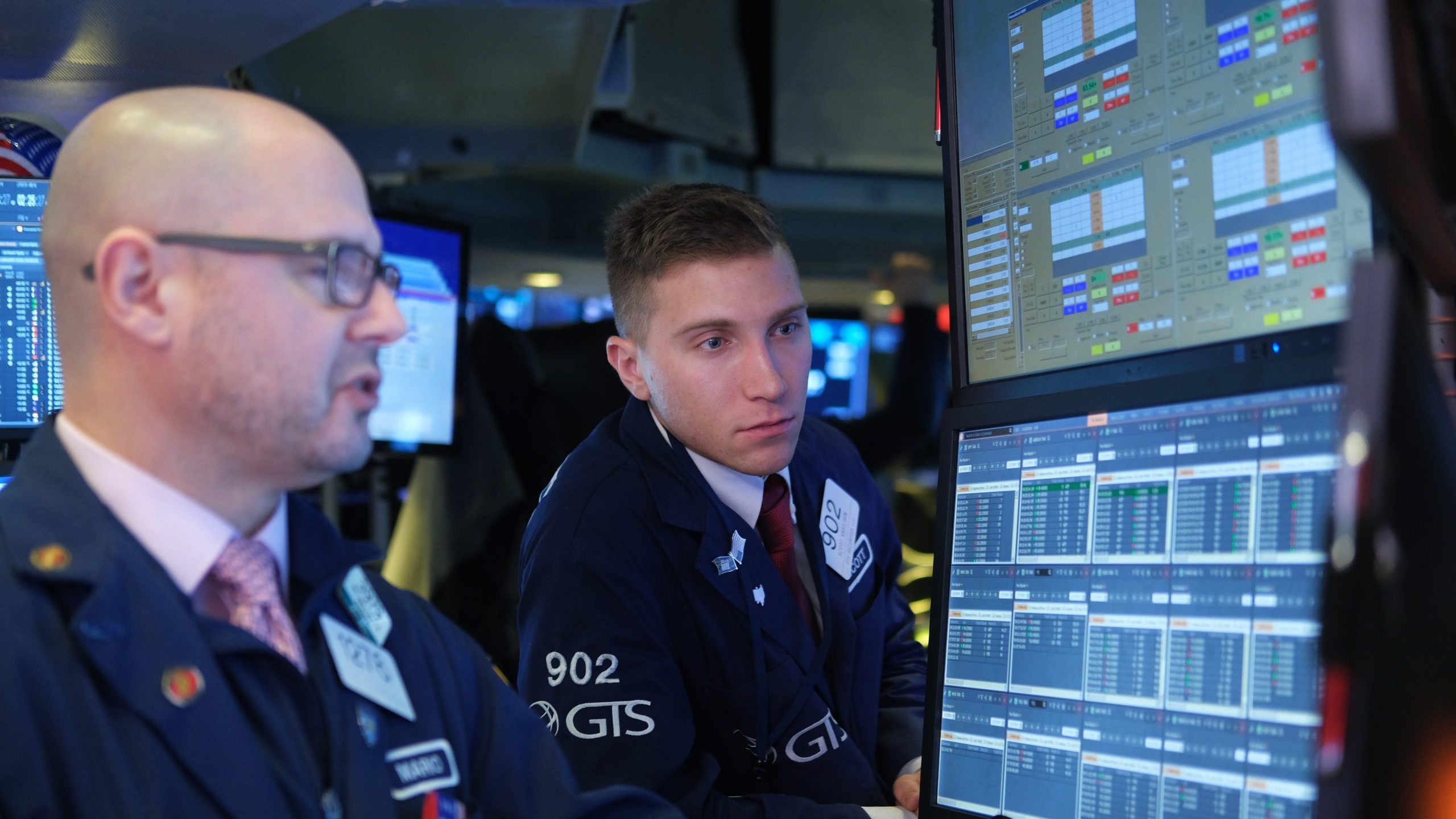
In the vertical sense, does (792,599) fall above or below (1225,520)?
below

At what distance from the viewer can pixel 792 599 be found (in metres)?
1.83

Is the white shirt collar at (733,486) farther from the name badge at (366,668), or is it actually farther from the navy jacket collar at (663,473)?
the name badge at (366,668)

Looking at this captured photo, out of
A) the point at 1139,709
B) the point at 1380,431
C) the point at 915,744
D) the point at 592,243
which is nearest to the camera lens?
the point at 1380,431

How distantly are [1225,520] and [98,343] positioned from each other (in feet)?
3.30

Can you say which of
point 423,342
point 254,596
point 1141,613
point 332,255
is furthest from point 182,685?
point 423,342

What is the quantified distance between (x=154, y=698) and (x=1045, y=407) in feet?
2.88

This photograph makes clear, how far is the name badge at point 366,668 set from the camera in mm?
1140

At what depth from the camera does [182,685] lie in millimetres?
972

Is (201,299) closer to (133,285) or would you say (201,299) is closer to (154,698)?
(133,285)

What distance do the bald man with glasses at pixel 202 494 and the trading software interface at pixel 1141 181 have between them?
673 millimetres

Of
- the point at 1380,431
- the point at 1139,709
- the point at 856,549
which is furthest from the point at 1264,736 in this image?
the point at 856,549

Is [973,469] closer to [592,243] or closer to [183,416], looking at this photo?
[183,416]

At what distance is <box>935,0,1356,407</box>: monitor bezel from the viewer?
111cm

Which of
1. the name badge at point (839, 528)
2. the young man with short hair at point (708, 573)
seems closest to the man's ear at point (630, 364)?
the young man with short hair at point (708, 573)
